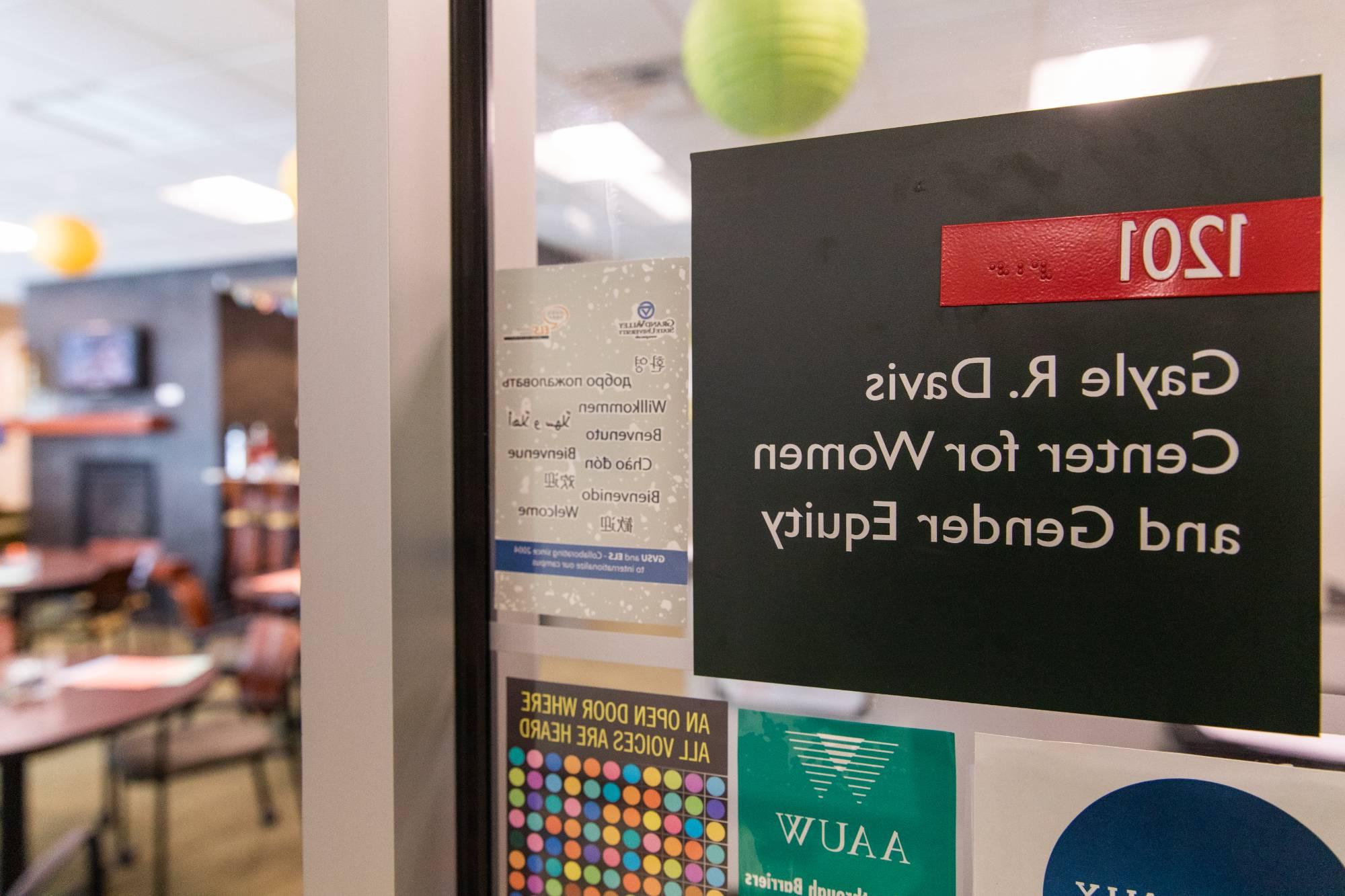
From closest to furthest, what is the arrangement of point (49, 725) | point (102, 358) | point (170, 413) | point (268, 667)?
point (49, 725), point (268, 667), point (170, 413), point (102, 358)

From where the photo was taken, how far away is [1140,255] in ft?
2.21

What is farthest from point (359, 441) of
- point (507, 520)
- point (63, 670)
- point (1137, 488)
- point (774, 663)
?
point (63, 670)

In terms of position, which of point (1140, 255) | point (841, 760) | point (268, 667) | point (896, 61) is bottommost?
point (268, 667)

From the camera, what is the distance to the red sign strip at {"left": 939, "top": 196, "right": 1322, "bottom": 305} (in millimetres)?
634

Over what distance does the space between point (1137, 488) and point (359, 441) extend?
77 cm

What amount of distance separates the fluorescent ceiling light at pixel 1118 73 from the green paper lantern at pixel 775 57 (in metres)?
0.18

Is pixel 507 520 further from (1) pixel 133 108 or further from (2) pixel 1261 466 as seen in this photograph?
(1) pixel 133 108

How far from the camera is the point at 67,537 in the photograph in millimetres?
7699

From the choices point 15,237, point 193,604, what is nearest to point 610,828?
point 193,604

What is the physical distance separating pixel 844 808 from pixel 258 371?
315 inches

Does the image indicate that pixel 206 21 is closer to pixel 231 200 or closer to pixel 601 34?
pixel 231 200

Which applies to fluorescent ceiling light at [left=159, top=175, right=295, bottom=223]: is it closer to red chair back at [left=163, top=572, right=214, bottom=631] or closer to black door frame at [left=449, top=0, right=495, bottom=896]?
red chair back at [left=163, top=572, right=214, bottom=631]

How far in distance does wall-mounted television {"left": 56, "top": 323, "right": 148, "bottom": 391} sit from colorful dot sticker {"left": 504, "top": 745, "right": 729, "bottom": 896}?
811cm

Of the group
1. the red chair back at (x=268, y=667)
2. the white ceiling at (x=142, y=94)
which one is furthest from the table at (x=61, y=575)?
the white ceiling at (x=142, y=94)
